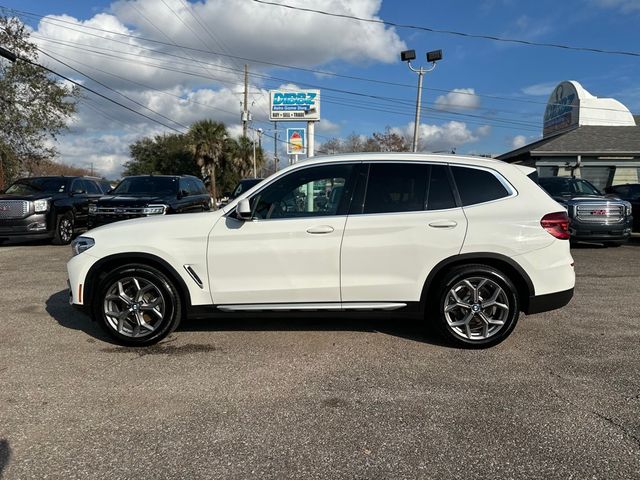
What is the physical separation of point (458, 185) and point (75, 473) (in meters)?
3.70

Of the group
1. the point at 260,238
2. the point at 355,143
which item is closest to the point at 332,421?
the point at 260,238

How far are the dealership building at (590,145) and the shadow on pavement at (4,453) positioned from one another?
23801mm

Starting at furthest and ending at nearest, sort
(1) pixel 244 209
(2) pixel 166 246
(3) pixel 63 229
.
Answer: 1. (3) pixel 63 229
2. (2) pixel 166 246
3. (1) pixel 244 209

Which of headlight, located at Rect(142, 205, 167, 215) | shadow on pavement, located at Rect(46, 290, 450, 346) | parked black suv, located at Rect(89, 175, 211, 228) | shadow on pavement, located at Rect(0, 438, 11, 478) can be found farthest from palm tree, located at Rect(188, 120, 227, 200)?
shadow on pavement, located at Rect(0, 438, 11, 478)

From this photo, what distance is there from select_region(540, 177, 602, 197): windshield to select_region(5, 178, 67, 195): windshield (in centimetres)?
1257

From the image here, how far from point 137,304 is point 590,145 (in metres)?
24.3

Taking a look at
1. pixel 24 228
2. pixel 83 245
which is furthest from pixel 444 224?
pixel 24 228

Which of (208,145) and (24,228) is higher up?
(208,145)

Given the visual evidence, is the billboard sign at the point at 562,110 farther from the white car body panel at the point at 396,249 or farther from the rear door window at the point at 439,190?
the white car body panel at the point at 396,249

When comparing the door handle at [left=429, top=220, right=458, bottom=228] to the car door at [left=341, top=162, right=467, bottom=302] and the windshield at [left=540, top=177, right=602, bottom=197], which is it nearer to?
the car door at [left=341, top=162, right=467, bottom=302]

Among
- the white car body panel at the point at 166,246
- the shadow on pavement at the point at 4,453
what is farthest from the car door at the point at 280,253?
the shadow on pavement at the point at 4,453

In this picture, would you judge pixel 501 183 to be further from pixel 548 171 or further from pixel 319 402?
pixel 548 171

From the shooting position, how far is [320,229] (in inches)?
170

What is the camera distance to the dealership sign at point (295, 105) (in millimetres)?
17125
